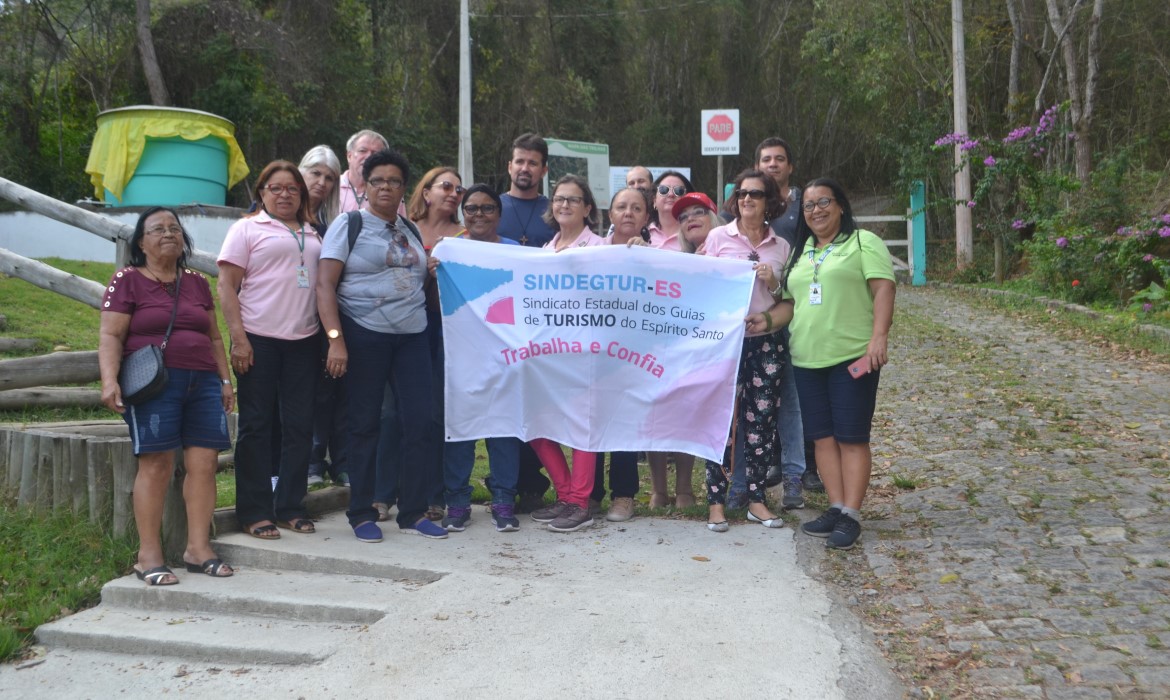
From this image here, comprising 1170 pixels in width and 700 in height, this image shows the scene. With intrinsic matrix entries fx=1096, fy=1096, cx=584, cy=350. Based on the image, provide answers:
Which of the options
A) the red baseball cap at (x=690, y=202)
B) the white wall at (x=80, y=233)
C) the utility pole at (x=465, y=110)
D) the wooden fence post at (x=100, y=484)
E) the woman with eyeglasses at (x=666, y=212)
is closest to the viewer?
the wooden fence post at (x=100, y=484)

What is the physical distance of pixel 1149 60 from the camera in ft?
72.9

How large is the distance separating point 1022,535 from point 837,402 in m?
1.20

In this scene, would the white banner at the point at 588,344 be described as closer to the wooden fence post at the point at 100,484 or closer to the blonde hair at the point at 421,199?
the blonde hair at the point at 421,199

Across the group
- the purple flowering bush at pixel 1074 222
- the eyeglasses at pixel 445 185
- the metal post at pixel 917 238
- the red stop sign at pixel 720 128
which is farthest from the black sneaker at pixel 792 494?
the metal post at pixel 917 238

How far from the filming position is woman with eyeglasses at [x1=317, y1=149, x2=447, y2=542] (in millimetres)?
5801

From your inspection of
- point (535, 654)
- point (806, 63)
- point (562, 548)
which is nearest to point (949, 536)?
point (562, 548)

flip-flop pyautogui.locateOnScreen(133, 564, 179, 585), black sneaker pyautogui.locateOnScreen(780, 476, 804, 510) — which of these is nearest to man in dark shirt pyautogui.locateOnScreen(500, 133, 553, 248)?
black sneaker pyautogui.locateOnScreen(780, 476, 804, 510)

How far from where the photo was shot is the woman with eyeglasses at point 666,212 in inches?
267

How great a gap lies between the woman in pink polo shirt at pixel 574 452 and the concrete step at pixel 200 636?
173 centimetres

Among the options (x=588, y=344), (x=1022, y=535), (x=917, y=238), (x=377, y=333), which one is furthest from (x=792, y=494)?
(x=917, y=238)

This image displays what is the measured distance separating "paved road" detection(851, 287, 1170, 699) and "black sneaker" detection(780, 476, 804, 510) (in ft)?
1.40

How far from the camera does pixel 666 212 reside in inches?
269

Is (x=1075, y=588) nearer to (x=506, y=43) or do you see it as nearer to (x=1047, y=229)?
(x=1047, y=229)

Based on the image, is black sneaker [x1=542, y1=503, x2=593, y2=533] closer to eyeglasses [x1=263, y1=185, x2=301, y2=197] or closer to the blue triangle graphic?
the blue triangle graphic
